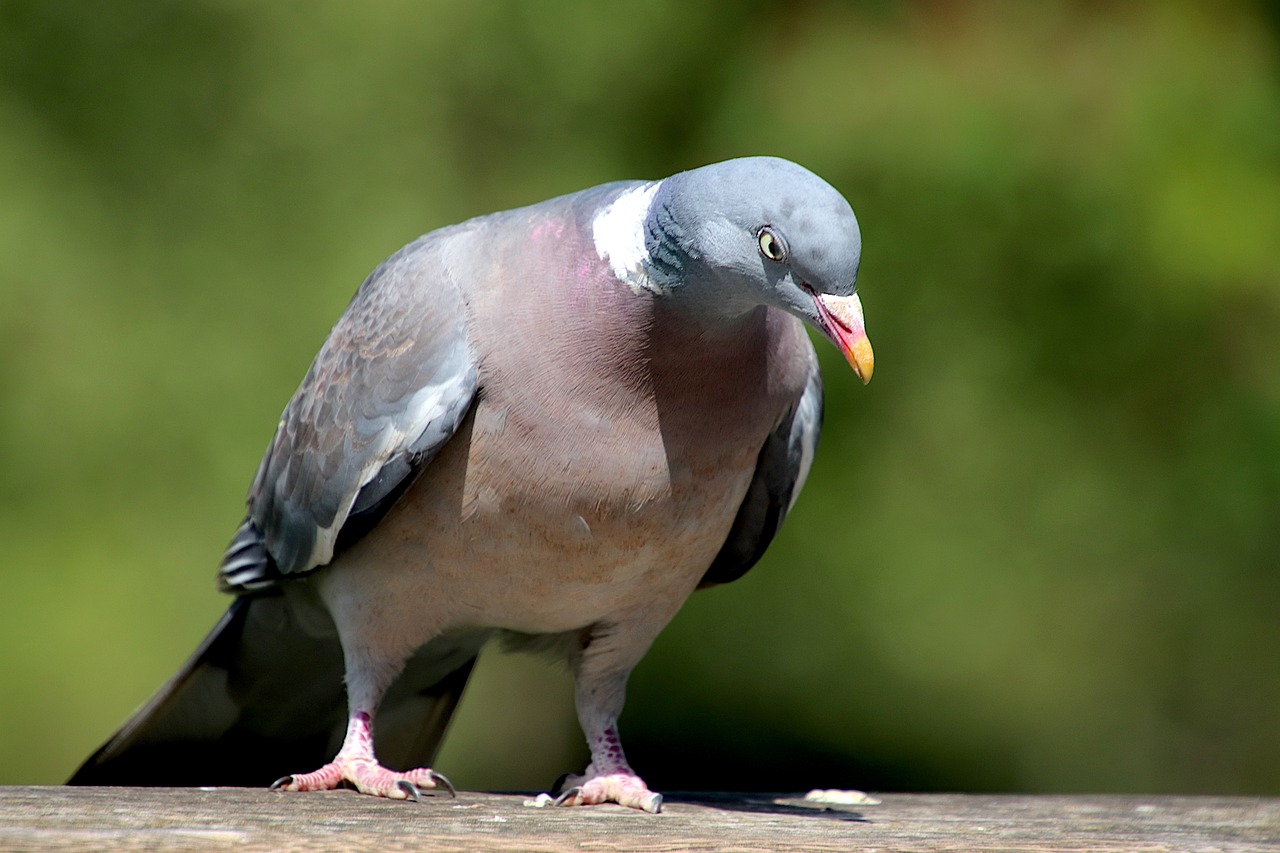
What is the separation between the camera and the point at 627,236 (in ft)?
7.88

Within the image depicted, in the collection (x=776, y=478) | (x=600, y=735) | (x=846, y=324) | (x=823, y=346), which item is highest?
(x=823, y=346)

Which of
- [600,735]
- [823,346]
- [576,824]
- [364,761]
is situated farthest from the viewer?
[823,346]

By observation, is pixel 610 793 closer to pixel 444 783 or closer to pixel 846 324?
pixel 444 783

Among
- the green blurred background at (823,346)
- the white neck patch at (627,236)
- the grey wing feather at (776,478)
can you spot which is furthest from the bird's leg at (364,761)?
the green blurred background at (823,346)

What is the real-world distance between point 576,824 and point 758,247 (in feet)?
3.18

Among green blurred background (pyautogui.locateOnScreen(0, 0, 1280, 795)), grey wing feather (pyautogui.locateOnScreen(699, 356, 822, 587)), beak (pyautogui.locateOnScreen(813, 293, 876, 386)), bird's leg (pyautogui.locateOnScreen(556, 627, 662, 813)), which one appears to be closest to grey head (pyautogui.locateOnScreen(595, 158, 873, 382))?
beak (pyautogui.locateOnScreen(813, 293, 876, 386))

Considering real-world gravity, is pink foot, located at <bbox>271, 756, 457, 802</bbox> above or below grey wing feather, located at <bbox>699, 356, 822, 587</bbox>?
below

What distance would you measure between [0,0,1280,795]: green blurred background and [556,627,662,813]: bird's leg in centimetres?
160

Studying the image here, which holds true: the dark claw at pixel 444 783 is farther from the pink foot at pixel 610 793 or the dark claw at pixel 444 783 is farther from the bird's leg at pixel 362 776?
the pink foot at pixel 610 793

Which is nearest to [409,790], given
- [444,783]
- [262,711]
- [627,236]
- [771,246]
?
[444,783]

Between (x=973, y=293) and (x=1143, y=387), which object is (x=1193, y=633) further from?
(x=973, y=293)

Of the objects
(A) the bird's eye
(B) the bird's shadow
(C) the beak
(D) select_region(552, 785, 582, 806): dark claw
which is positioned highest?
(A) the bird's eye

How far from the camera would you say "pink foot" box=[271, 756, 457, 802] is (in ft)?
8.29

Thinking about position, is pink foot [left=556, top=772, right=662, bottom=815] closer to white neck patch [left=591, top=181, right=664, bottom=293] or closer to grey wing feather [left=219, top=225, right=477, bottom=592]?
grey wing feather [left=219, top=225, right=477, bottom=592]
